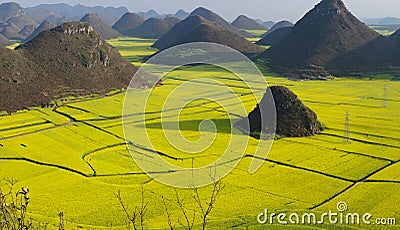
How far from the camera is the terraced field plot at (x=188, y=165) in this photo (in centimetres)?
1730

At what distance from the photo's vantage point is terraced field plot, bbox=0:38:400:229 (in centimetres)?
1730

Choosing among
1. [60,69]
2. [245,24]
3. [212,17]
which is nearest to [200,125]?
[60,69]

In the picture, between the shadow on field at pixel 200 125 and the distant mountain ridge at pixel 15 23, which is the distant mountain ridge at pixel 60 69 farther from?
the distant mountain ridge at pixel 15 23

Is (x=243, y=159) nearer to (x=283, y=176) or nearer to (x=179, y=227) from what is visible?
(x=283, y=176)

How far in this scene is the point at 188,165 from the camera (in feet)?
73.8

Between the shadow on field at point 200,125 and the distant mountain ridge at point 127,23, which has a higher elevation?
the distant mountain ridge at point 127,23

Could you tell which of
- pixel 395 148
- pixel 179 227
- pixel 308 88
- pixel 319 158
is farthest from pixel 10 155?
pixel 308 88

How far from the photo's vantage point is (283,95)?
31109 mm

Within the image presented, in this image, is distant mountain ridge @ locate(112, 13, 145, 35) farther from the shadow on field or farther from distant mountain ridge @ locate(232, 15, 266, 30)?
the shadow on field

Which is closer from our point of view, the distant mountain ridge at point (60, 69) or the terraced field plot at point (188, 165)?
the terraced field plot at point (188, 165)

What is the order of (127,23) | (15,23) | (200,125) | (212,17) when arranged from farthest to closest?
1. (15,23)
2. (127,23)
3. (212,17)
4. (200,125)

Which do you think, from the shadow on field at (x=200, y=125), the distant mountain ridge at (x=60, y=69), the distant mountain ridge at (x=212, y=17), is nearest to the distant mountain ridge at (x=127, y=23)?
the distant mountain ridge at (x=212, y=17)

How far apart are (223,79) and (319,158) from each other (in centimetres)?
3420

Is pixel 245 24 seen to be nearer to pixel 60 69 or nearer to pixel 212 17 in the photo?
pixel 212 17
